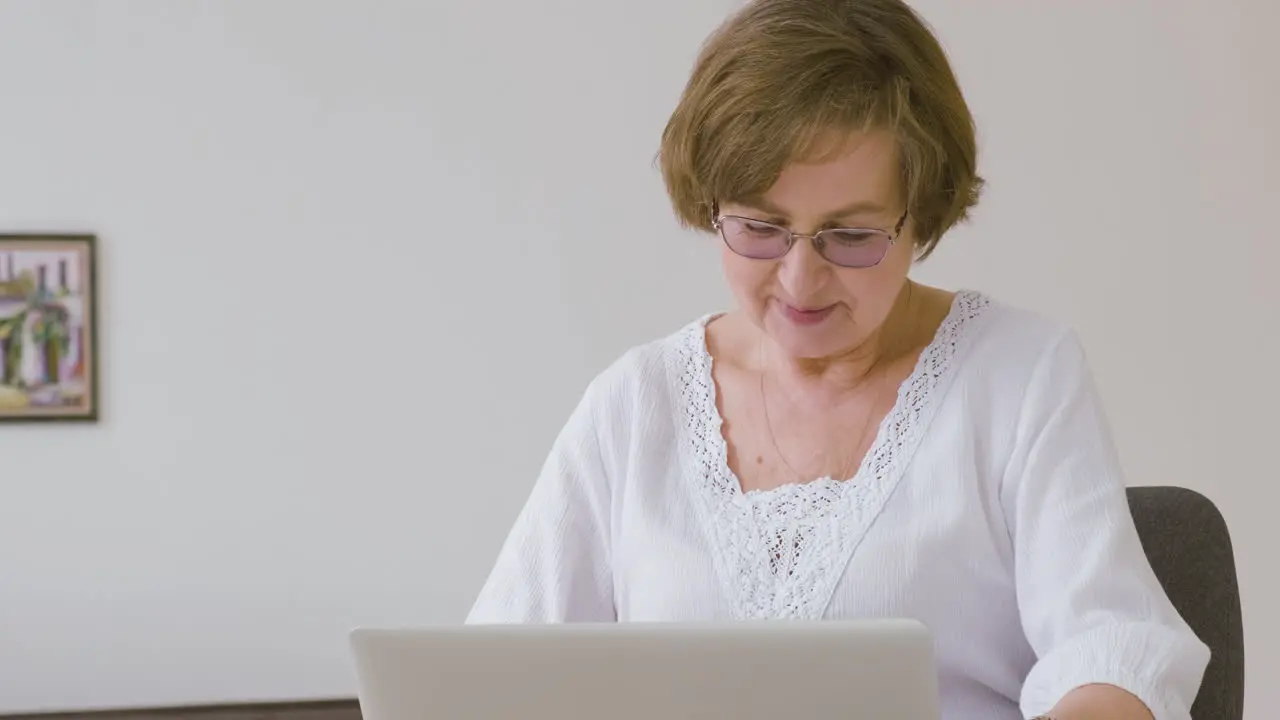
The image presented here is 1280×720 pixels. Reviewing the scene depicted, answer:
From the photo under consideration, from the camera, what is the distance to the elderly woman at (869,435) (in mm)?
1481

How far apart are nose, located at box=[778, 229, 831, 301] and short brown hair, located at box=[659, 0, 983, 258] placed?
0.22 feet

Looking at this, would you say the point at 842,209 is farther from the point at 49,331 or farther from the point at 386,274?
the point at 49,331

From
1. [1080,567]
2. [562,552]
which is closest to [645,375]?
[562,552]

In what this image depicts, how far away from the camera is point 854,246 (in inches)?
59.5

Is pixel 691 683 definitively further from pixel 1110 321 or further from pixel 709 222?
pixel 1110 321

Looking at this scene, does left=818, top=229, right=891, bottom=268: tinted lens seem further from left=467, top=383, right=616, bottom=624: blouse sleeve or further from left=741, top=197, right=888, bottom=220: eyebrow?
left=467, top=383, right=616, bottom=624: blouse sleeve

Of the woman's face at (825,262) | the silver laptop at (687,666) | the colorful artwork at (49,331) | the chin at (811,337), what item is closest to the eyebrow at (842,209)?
the woman's face at (825,262)

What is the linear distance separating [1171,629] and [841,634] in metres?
0.49

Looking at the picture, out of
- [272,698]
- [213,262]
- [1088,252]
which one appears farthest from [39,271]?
[1088,252]

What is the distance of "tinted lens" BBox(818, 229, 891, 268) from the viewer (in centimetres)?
151

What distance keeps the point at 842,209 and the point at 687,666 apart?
618mm

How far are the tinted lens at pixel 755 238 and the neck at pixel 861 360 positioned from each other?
0.20m

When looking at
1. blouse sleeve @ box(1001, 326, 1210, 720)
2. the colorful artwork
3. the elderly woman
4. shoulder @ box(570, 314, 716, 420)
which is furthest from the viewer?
the colorful artwork

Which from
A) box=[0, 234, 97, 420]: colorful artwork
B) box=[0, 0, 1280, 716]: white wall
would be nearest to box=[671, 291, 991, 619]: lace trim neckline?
box=[0, 0, 1280, 716]: white wall
